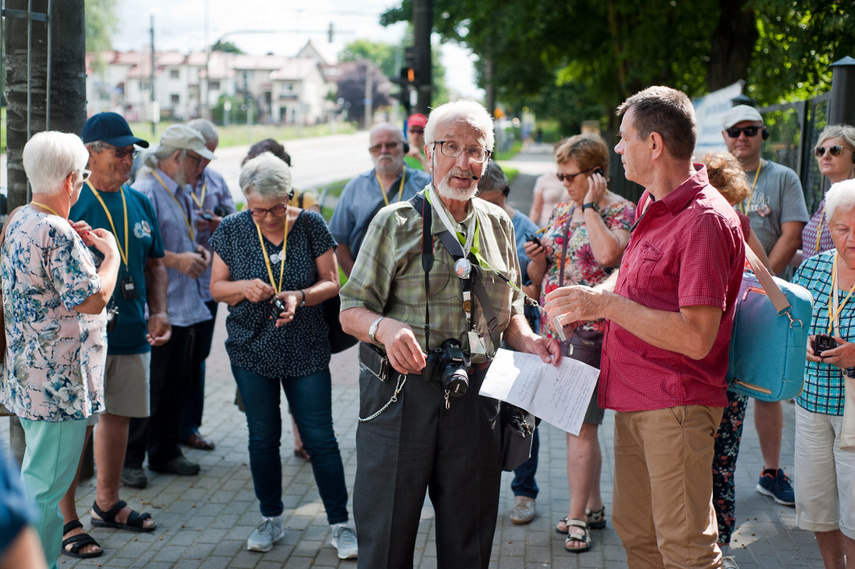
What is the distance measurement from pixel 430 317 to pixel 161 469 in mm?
3283

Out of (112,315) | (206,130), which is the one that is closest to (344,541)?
(112,315)

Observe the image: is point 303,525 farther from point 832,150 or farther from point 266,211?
point 832,150

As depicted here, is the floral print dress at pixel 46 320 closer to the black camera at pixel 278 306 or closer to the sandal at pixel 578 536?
the black camera at pixel 278 306

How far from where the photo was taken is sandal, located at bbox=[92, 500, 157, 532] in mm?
4508

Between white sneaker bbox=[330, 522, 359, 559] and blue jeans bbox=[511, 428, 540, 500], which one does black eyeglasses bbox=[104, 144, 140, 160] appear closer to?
white sneaker bbox=[330, 522, 359, 559]

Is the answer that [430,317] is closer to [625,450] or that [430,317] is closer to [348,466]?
[625,450]

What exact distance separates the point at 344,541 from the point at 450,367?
1.90m

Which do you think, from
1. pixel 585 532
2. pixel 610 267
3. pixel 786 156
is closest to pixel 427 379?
pixel 610 267

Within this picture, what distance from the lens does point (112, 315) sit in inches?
166

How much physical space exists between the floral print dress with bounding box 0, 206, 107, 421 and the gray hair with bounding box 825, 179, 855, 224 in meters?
3.10

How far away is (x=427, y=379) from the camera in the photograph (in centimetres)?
287

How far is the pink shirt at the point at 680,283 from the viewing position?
105 inches

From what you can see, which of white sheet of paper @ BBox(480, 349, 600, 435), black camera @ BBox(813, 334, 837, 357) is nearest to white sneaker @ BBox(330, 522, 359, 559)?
white sheet of paper @ BBox(480, 349, 600, 435)

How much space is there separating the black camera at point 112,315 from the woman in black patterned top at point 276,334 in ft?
1.67
